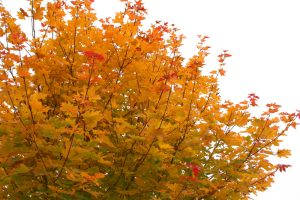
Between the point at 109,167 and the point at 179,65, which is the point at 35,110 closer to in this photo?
the point at 109,167

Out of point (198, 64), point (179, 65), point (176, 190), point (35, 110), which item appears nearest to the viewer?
point (35, 110)

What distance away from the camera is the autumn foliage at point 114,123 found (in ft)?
17.8

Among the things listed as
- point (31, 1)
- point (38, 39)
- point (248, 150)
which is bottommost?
point (248, 150)

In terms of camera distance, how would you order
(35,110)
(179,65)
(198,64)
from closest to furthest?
(35,110) → (198,64) → (179,65)

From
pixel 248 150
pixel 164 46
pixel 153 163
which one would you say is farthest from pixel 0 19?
pixel 248 150

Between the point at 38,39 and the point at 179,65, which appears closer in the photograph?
the point at 38,39

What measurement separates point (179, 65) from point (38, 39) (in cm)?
276

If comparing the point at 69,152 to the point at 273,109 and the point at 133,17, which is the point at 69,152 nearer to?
the point at 133,17

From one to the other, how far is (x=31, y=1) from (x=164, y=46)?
8.66ft

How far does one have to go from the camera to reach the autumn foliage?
17.8 feet

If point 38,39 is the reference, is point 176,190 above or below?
below

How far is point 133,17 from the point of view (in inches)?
257

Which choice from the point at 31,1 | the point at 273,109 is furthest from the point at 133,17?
Result: the point at 273,109

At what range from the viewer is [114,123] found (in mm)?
5922
